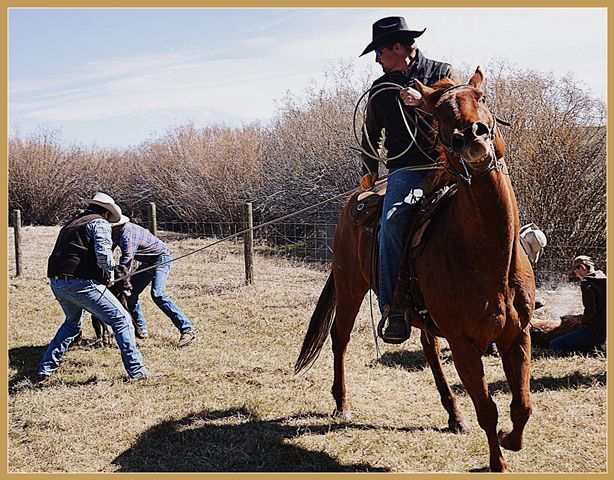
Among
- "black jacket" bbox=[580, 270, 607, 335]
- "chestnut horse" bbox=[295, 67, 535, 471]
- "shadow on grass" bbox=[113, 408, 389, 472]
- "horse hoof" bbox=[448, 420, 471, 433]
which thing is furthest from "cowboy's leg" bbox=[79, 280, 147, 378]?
"black jacket" bbox=[580, 270, 607, 335]

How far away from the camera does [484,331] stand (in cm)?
409

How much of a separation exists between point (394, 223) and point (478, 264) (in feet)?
2.73

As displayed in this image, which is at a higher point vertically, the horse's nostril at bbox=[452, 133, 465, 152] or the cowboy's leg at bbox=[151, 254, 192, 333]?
the horse's nostril at bbox=[452, 133, 465, 152]

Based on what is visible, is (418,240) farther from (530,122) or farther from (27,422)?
(530,122)

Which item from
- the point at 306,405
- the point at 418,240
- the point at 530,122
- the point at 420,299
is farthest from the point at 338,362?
the point at 530,122

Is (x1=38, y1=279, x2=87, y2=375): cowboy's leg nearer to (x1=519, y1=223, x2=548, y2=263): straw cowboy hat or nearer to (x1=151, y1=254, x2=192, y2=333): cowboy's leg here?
(x1=151, y1=254, x2=192, y2=333): cowboy's leg

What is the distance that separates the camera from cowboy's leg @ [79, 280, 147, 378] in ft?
23.0

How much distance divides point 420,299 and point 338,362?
1525mm

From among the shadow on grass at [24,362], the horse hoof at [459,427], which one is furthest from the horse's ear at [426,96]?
the shadow on grass at [24,362]

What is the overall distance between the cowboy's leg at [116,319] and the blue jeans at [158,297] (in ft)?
5.11

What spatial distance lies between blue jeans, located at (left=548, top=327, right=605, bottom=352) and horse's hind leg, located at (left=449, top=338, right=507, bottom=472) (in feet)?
11.6

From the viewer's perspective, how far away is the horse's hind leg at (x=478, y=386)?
4172 mm

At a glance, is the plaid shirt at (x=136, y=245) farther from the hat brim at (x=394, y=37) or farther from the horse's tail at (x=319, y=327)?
the hat brim at (x=394, y=37)

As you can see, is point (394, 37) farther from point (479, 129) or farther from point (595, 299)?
point (595, 299)
